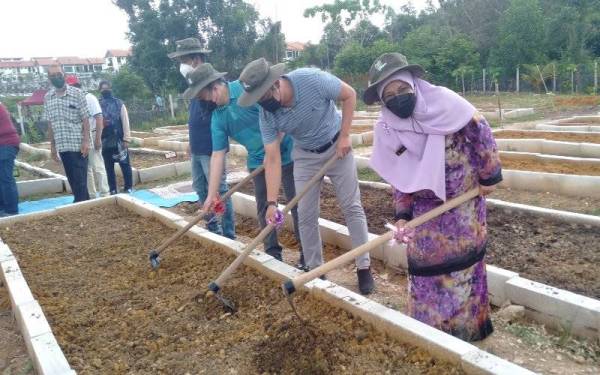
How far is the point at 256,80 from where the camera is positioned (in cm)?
290

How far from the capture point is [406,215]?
8.35 feet

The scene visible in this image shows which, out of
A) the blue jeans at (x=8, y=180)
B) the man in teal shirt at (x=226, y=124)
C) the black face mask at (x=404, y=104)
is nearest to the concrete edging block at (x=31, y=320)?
the man in teal shirt at (x=226, y=124)

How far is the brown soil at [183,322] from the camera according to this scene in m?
2.37

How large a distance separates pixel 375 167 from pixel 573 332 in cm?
149

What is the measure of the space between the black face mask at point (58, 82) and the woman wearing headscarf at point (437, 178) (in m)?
4.47

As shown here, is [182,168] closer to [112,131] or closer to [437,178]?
[112,131]

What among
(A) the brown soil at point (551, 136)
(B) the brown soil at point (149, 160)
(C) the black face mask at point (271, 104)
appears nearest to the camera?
(C) the black face mask at point (271, 104)

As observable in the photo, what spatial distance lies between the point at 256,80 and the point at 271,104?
18 cm

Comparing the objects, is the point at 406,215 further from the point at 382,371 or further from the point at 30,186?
the point at 30,186

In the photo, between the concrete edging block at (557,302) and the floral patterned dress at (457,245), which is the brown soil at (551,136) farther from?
the floral patterned dress at (457,245)

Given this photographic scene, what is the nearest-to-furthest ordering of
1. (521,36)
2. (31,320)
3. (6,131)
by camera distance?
(31,320) < (6,131) < (521,36)

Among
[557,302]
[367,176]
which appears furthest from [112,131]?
[557,302]

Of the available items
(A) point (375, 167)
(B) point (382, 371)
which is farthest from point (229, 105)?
(B) point (382, 371)

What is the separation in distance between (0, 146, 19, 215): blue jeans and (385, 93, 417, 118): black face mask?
17.9 ft
